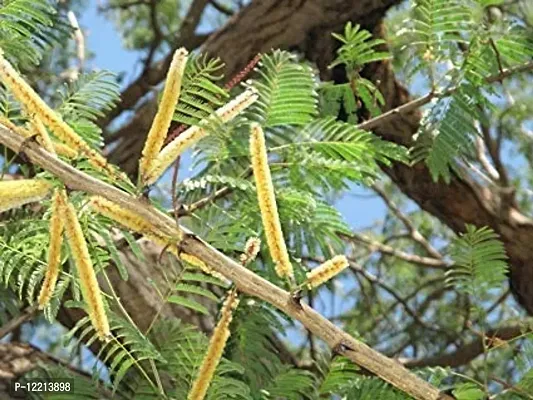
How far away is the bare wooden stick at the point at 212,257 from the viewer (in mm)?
867

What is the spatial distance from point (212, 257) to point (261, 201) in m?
0.08

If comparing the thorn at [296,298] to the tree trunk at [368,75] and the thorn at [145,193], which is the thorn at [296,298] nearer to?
the thorn at [145,193]

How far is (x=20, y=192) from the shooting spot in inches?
Result: 33.7

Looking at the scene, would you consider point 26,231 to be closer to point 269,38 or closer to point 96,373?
point 96,373

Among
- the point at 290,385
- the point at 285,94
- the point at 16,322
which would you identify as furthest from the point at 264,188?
the point at 16,322

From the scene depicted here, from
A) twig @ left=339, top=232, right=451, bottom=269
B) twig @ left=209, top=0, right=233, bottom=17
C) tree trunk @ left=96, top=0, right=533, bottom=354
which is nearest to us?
tree trunk @ left=96, top=0, right=533, bottom=354

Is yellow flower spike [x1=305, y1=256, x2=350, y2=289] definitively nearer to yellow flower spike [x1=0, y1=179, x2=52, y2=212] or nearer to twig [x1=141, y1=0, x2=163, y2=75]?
yellow flower spike [x1=0, y1=179, x2=52, y2=212]

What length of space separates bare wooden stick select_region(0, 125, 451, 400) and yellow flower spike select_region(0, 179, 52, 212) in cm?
2

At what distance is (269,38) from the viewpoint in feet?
7.73

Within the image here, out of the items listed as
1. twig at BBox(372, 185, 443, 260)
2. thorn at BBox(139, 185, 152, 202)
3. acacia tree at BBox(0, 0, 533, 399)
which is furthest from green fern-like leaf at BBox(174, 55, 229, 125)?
twig at BBox(372, 185, 443, 260)

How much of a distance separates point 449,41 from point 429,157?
0.21 metres

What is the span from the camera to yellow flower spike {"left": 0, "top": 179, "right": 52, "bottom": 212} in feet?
2.77

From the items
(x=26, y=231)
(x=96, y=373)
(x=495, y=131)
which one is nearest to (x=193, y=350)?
(x=96, y=373)

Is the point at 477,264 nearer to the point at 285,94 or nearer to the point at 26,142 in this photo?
the point at 285,94
